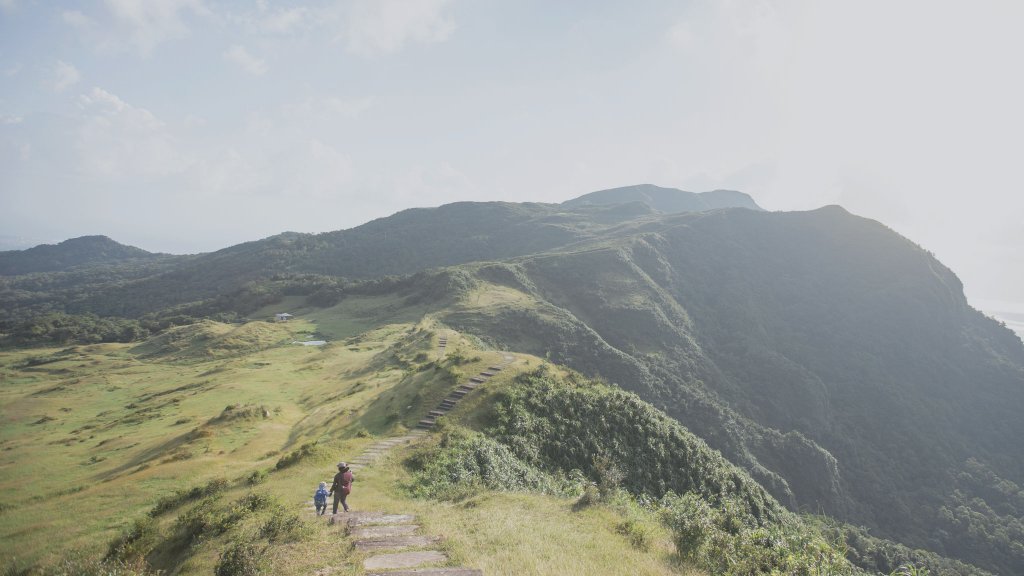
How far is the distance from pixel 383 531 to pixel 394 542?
3.90 feet

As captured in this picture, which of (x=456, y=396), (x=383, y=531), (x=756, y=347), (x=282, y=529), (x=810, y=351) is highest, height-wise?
(x=456, y=396)

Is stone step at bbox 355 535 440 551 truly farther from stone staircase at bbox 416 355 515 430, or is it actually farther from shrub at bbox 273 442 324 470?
stone staircase at bbox 416 355 515 430

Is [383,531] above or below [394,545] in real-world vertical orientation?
below

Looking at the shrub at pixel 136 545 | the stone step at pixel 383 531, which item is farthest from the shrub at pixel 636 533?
the shrub at pixel 136 545

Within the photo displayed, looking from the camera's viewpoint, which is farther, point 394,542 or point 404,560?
point 394,542

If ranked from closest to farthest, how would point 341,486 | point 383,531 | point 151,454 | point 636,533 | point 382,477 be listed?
point 383,531, point 636,533, point 341,486, point 382,477, point 151,454

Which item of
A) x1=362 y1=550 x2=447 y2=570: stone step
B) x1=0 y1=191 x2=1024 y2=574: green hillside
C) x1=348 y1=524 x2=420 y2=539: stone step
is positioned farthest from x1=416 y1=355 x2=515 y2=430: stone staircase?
x1=362 y1=550 x2=447 y2=570: stone step

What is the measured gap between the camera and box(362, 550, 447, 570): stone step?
1041cm

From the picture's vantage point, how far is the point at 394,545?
457 inches

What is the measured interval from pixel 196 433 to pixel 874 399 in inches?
5733

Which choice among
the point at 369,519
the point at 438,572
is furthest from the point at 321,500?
the point at 438,572

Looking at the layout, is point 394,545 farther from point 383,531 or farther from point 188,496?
point 188,496

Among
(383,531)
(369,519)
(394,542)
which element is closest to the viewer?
(394,542)

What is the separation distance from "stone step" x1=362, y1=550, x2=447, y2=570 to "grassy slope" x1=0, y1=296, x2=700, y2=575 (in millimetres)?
430
